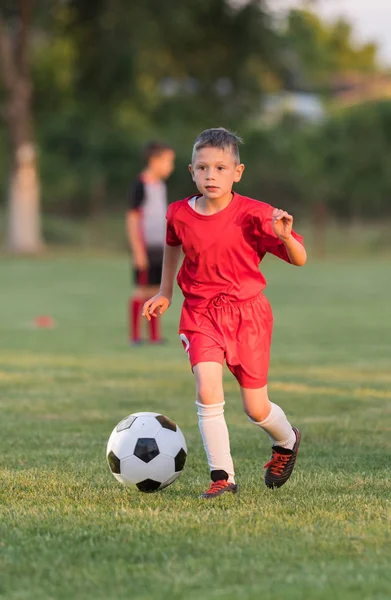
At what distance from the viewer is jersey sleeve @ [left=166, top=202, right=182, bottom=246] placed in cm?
523

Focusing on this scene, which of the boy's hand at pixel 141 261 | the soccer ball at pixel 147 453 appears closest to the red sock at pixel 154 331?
the boy's hand at pixel 141 261

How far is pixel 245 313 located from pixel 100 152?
1295 inches

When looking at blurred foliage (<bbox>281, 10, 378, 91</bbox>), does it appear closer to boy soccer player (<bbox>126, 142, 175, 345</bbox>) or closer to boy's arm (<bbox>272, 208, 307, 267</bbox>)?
boy soccer player (<bbox>126, 142, 175, 345</bbox>)

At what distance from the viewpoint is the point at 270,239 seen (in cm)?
511

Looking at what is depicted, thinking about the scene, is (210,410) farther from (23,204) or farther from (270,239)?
(23,204)

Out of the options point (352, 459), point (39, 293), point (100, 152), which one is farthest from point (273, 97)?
point (352, 459)

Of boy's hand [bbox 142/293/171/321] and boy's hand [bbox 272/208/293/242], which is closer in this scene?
boy's hand [bbox 272/208/293/242]

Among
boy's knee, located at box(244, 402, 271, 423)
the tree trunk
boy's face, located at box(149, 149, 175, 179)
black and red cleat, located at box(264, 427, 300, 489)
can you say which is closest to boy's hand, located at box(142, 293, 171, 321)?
boy's knee, located at box(244, 402, 271, 423)

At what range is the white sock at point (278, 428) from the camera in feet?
17.0

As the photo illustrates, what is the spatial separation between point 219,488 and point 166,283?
108 centimetres

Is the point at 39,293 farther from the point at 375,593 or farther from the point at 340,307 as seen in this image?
the point at 375,593

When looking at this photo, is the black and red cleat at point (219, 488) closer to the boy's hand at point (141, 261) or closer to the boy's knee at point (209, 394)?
the boy's knee at point (209, 394)

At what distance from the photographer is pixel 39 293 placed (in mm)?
21531

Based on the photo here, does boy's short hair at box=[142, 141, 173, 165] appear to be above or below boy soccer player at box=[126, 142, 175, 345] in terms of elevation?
above
